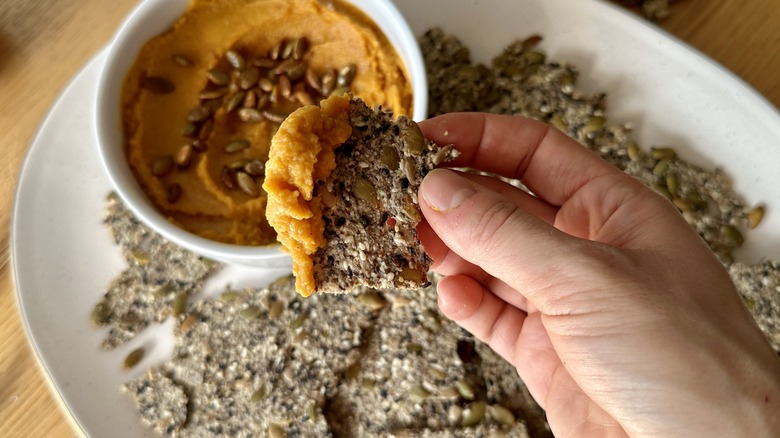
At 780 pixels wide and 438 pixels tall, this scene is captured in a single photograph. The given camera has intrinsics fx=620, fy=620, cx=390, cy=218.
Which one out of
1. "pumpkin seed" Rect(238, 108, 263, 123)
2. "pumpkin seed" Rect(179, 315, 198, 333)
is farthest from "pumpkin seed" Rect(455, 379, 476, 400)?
"pumpkin seed" Rect(238, 108, 263, 123)

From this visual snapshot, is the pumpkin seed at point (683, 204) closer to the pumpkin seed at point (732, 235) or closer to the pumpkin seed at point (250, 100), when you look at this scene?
the pumpkin seed at point (732, 235)

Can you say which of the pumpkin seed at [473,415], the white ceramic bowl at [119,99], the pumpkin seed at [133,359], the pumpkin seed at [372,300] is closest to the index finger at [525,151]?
the white ceramic bowl at [119,99]

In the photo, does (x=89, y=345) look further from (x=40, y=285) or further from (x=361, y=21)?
(x=361, y=21)

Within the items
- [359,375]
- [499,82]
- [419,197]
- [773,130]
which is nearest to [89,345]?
[359,375]

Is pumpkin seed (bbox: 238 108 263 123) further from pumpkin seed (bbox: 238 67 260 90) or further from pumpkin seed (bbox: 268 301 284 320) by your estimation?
pumpkin seed (bbox: 268 301 284 320)

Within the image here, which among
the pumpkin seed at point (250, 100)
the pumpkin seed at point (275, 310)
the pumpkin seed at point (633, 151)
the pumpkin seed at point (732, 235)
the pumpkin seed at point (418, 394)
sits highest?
the pumpkin seed at point (633, 151)

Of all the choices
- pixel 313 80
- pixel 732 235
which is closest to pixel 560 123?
pixel 732 235
